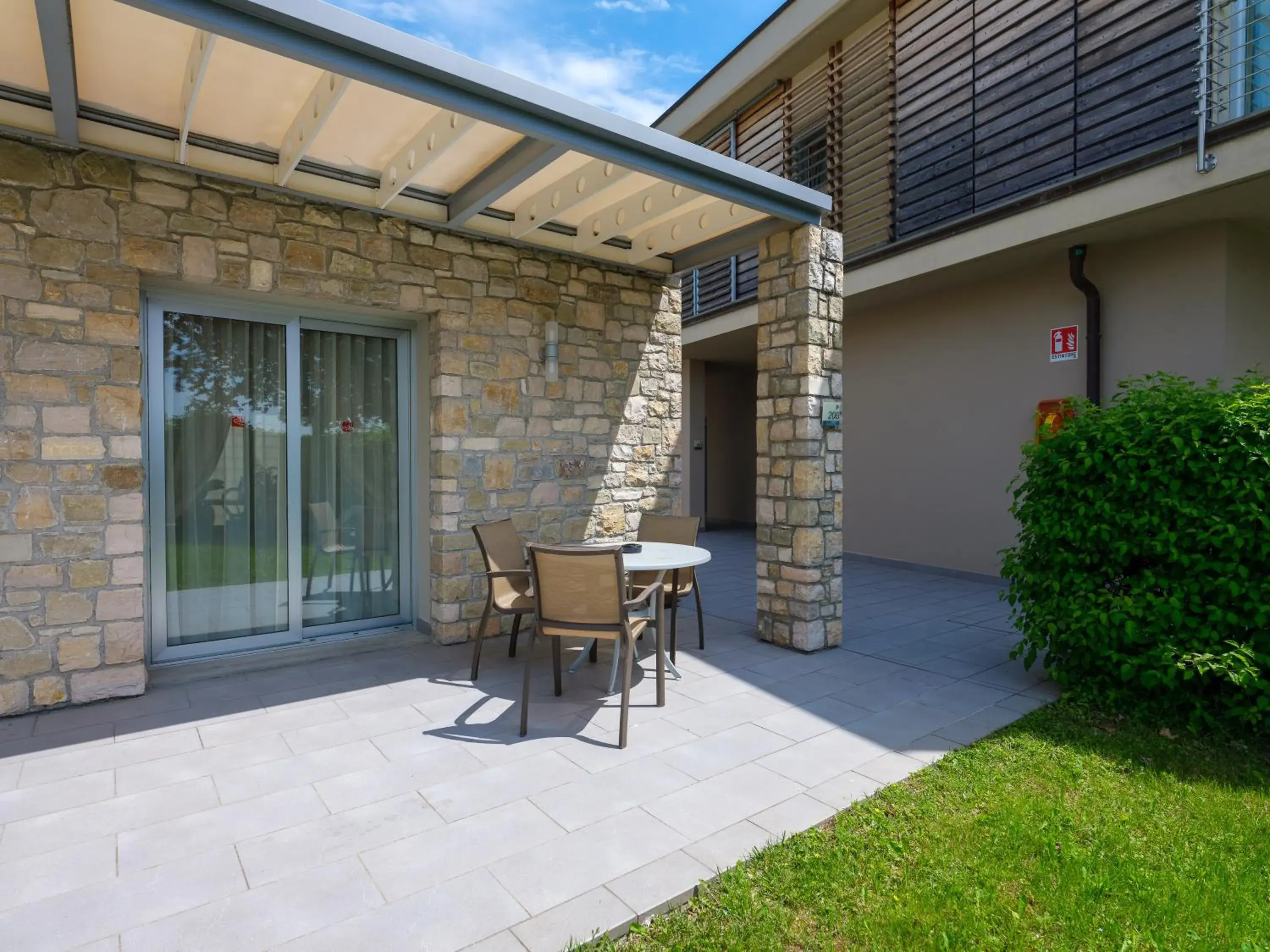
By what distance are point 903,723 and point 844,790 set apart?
2.91 feet

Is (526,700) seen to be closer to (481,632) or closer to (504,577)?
(481,632)

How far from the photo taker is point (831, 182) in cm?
882

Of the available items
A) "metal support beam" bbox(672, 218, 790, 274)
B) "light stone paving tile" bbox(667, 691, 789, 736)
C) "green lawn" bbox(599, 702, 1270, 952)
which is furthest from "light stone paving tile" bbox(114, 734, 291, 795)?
"metal support beam" bbox(672, 218, 790, 274)

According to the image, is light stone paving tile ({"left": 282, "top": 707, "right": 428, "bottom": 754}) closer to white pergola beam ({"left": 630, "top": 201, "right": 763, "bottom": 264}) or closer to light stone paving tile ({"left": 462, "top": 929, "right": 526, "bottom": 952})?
light stone paving tile ({"left": 462, "top": 929, "right": 526, "bottom": 952})

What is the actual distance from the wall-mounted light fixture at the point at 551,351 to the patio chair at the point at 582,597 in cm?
230

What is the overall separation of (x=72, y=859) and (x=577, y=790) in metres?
1.75

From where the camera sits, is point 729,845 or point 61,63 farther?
point 61,63

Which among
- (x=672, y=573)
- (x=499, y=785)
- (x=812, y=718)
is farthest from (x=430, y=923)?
(x=672, y=573)

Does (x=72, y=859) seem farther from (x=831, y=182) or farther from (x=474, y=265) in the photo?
(x=831, y=182)

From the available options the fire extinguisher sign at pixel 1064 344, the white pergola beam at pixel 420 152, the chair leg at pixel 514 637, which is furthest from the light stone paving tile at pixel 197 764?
the fire extinguisher sign at pixel 1064 344

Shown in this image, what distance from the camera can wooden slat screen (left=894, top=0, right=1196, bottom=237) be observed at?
5.93 metres

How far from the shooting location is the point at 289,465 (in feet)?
16.1

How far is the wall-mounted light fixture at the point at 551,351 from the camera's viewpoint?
5570mm

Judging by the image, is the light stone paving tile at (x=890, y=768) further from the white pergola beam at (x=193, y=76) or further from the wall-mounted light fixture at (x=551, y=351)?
the white pergola beam at (x=193, y=76)
